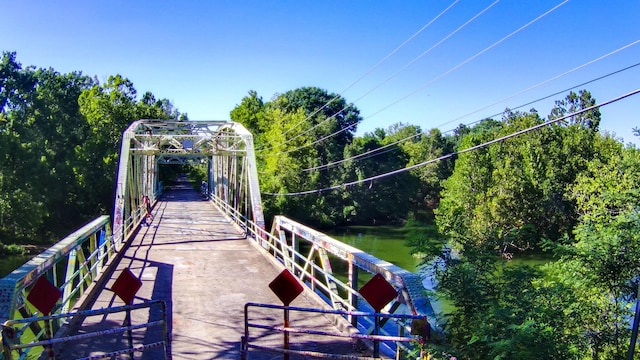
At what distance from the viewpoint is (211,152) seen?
24844 mm

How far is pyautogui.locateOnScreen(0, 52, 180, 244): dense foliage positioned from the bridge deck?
24353 millimetres

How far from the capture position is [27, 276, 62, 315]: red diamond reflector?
14.8ft

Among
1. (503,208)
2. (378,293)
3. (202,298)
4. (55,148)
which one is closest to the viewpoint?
(378,293)

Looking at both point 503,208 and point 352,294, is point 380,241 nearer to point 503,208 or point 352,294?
point 503,208

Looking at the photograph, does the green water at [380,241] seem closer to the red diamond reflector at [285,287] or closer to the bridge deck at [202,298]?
the bridge deck at [202,298]

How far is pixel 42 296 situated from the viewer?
15.0ft

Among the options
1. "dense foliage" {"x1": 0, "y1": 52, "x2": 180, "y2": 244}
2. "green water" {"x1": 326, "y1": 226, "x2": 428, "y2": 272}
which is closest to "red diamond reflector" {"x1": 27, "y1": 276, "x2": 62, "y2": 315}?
"green water" {"x1": 326, "y1": 226, "x2": 428, "y2": 272}

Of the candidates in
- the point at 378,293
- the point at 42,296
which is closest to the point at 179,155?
the point at 42,296

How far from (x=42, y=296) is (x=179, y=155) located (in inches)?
917

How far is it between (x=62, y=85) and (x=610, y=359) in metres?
50.0

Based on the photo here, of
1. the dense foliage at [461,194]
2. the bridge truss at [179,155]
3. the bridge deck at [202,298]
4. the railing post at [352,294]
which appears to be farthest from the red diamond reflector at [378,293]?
the bridge truss at [179,155]

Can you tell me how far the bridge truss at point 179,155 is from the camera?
16.6 m

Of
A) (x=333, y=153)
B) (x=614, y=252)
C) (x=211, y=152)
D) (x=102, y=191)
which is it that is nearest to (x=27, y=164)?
(x=102, y=191)

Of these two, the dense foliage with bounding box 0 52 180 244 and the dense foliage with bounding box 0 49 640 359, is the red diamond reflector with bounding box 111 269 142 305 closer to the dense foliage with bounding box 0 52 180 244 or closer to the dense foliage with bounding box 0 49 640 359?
the dense foliage with bounding box 0 49 640 359
